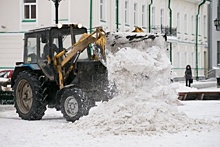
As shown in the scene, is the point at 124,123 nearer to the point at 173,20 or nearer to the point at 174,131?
the point at 174,131

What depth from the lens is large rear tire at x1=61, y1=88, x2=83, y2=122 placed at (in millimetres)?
15334

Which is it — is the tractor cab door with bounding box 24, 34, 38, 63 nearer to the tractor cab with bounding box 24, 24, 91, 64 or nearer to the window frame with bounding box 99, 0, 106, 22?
the tractor cab with bounding box 24, 24, 91, 64

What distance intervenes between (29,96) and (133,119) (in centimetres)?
503

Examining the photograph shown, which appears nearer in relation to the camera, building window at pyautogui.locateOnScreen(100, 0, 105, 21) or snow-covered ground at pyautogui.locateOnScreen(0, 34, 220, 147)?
snow-covered ground at pyautogui.locateOnScreen(0, 34, 220, 147)

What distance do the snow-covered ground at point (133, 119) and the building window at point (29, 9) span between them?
24.3 metres

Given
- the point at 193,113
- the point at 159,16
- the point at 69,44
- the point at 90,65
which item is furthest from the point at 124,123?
the point at 159,16

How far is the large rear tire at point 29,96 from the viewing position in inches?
657

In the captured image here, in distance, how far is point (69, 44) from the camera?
16875mm

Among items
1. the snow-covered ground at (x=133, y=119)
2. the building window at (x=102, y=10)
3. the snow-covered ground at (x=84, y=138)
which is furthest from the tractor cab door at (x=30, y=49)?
the building window at (x=102, y=10)

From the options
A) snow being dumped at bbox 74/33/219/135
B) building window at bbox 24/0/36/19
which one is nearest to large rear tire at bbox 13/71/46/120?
snow being dumped at bbox 74/33/219/135

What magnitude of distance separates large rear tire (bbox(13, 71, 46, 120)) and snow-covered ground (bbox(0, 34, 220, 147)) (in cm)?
144

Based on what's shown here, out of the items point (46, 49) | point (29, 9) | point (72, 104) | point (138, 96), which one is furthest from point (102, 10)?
point (138, 96)

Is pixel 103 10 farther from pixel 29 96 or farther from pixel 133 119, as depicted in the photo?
pixel 133 119

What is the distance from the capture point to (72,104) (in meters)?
15.7
